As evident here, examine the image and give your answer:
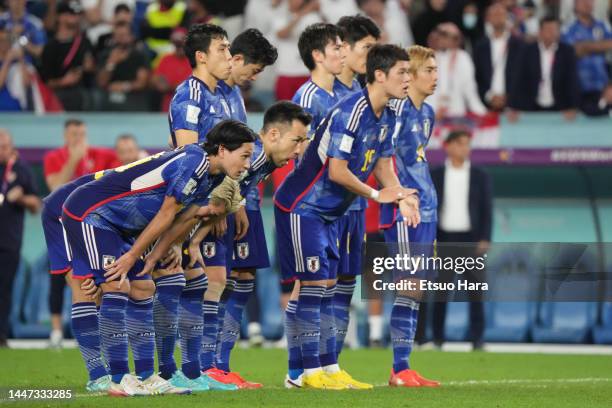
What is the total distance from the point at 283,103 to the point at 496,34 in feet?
27.4

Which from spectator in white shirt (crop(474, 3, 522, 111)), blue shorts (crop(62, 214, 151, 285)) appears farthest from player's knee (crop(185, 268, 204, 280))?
spectator in white shirt (crop(474, 3, 522, 111))

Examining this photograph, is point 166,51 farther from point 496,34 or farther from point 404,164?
point 404,164

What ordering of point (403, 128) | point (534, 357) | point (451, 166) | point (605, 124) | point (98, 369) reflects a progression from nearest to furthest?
1. point (98, 369)
2. point (403, 128)
3. point (534, 357)
4. point (451, 166)
5. point (605, 124)

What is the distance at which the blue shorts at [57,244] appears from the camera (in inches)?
384

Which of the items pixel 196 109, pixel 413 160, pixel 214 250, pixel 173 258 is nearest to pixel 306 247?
pixel 214 250

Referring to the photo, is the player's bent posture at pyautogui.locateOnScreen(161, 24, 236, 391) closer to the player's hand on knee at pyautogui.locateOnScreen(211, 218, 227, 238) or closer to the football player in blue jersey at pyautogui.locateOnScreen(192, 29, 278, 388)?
the football player in blue jersey at pyautogui.locateOnScreen(192, 29, 278, 388)

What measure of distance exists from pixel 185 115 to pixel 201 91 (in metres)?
0.26

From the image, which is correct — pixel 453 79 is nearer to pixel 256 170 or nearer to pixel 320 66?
pixel 320 66

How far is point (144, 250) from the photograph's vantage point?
8875mm

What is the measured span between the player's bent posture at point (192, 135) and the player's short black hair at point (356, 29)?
1231 mm

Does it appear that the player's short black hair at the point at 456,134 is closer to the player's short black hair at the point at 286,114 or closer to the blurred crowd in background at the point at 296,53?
the blurred crowd in background at the point at 296,53

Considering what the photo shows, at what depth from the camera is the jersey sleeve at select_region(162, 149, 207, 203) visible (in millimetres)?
8711

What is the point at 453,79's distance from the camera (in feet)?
56.0

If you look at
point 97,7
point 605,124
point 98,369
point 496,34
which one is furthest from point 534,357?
point 97,7
